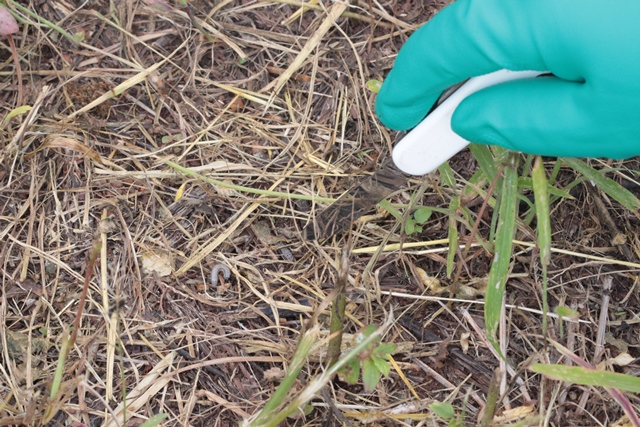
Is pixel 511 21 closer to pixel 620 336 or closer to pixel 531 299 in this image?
pixel 531 299

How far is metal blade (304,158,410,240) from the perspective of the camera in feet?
3.78

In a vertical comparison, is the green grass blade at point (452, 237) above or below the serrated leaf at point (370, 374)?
above

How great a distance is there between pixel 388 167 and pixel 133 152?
0.65 meters

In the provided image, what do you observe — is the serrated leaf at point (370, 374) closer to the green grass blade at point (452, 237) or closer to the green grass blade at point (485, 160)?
the green grass blade at point (452, 237)

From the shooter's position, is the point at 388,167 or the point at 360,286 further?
the point at 360,286

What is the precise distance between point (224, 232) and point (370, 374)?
1.81 ft

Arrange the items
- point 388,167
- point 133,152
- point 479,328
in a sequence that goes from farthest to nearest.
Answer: point 133,152 → point 479,328 → point 388,167

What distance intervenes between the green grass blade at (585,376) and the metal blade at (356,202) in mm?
430

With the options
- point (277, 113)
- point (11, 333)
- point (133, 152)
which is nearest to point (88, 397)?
point (11, 333)

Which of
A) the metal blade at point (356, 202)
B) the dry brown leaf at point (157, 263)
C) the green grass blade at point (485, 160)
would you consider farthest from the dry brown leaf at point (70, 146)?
the green grass blade at point (485, 160)

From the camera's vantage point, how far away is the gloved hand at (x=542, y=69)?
2.79 ft

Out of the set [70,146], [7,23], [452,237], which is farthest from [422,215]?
[7,23]

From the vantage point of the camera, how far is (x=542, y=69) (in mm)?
919

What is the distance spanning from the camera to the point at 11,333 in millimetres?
1246
